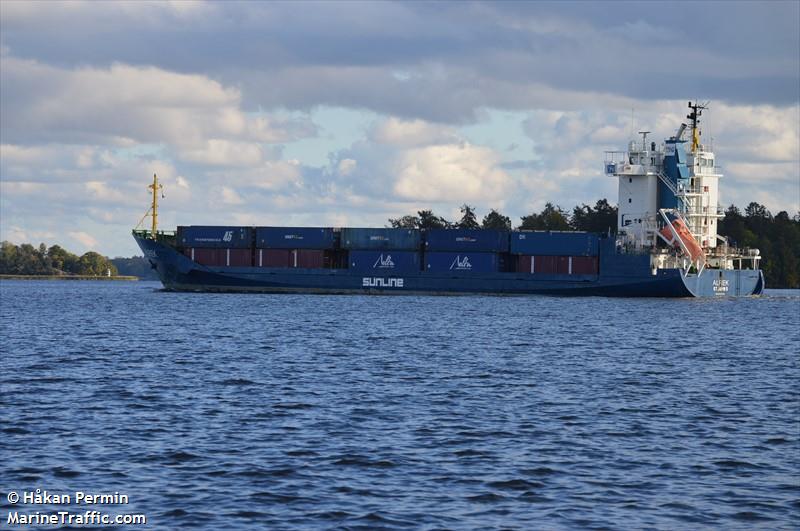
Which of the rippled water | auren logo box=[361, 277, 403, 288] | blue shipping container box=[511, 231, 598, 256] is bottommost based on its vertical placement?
the rippled water

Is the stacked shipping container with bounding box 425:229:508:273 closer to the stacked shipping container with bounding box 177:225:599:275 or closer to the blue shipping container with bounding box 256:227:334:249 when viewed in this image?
the stacked shipping container with bounding box 177:225:599:275

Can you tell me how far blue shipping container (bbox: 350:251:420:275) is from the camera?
110062mm

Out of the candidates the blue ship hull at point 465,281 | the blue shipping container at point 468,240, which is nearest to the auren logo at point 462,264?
the blue ship hull at point 465,281

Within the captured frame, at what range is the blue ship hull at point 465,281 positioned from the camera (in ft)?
336

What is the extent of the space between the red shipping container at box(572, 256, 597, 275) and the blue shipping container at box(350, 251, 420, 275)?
1506cm

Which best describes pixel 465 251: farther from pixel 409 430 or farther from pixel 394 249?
pixel 409 430

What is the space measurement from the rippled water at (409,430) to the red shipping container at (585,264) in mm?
46210

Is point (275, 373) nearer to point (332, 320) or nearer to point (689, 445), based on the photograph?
point (689, 445)

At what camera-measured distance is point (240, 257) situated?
113 metres

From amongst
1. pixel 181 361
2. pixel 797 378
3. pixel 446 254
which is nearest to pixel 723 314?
pixel 446 254

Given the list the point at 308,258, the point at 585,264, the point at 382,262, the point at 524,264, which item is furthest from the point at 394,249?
the point at 585,264

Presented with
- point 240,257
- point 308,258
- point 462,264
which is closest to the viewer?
point 462,264

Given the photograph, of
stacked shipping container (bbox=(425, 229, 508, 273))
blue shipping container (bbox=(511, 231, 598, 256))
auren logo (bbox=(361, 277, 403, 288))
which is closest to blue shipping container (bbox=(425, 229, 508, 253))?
stacked shipping container (bbox=(425, 229, 508, 273))

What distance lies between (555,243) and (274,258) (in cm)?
2668
